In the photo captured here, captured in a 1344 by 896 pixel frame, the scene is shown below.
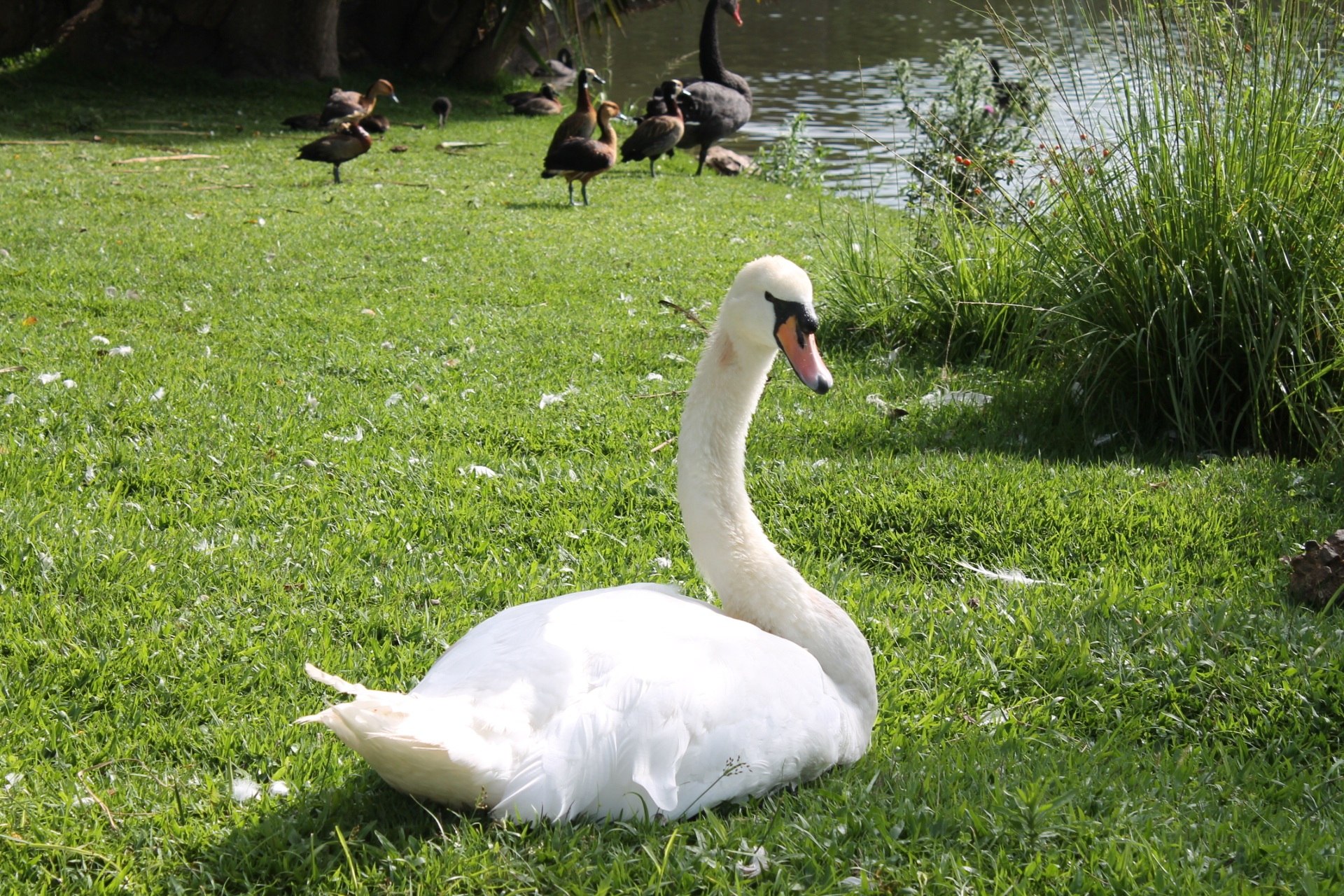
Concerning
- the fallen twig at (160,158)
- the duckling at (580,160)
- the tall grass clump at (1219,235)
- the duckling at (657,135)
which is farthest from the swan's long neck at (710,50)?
the tall grass clump at (1219,235)

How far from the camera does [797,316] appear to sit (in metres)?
3.25

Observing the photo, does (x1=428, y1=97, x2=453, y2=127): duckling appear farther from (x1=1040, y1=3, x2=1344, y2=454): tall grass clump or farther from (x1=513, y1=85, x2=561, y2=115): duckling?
(x1=1040, y1=3, x2=1344, y2=454): tall grass clump

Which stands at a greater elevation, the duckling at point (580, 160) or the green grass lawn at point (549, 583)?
the duckling at point (580, 160)

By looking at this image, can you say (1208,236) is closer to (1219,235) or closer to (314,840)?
(1219,235)

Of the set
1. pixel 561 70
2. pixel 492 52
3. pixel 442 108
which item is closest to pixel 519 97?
pixel 492 52

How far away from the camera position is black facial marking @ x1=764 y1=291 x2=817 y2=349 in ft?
10.6

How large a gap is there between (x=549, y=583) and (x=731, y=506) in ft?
3.27

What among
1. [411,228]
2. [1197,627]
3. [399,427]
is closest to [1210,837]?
[1197,627]

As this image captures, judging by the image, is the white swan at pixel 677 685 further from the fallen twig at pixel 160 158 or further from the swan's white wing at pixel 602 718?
the fallen twig at pixel 160 158

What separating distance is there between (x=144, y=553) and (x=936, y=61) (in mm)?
25625

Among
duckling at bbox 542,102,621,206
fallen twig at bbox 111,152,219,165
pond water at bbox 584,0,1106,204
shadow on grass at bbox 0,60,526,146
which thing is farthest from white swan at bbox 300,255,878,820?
shadow on grass at bbox 0,60,526,146

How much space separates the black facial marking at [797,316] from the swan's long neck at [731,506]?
17cm

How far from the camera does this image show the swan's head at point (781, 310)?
10.6ft

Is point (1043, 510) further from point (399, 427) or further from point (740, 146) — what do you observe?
point (740, 146)
